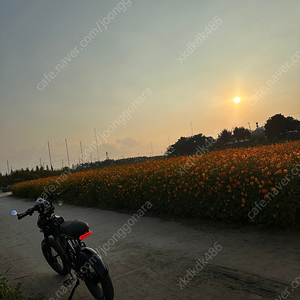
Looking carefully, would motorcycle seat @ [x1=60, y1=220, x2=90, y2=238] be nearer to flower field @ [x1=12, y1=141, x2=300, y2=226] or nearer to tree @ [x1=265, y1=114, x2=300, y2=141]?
flower field @ [x1=12, y1=141, x2=300, y2=226]

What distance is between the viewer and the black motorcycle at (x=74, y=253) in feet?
11.4

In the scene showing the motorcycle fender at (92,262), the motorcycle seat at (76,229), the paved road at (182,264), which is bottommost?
the paved road at (182,264)

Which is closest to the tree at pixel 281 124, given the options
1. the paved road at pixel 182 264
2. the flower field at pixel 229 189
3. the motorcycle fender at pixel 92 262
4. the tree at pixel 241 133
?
the tree at pixel 241 133

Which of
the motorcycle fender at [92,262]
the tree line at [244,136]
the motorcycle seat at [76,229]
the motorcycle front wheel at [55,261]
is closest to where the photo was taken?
the motorcycle fender at [92,262]

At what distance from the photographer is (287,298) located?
125 inches

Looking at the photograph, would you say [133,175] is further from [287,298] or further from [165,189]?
[287,298]

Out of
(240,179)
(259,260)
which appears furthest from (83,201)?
(259,260)

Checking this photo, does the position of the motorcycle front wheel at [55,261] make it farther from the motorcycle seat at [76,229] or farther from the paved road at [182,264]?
the motorcycle seat at [76,229]

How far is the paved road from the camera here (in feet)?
11.8

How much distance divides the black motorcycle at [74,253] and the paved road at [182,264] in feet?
0.97

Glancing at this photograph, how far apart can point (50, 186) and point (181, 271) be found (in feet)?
53.2

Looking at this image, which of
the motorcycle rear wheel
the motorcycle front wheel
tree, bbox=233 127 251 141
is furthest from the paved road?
tree, bbox=233 127 251 141

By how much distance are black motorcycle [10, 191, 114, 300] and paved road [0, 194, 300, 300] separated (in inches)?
11.6

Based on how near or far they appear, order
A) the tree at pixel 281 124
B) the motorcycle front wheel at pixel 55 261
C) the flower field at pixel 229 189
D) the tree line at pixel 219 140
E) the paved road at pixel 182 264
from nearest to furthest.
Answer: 1. the paved road at pixel 182 264
2. the motorcycle front wheel at pixel 55 261
3. the flower field at pixel 229 189
4. the tree line at pixel 219 140
5. the tree at pixel 281 124
